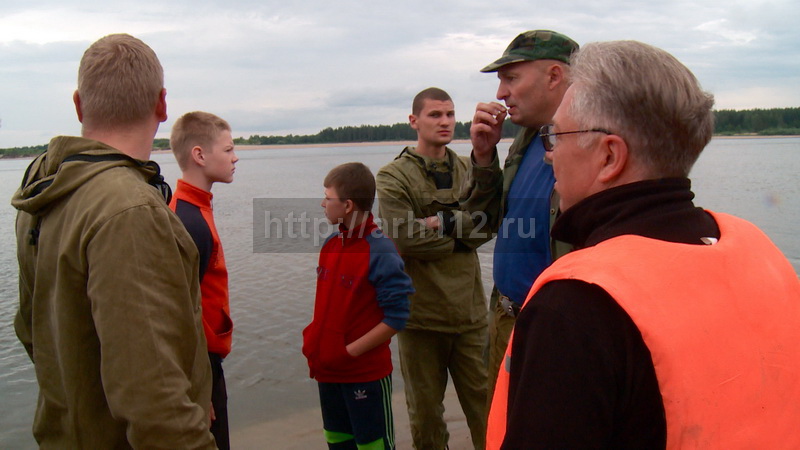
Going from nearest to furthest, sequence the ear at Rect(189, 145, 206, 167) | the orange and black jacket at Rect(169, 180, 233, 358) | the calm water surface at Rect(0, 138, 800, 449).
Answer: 1. the orange and black jacket at Rect(169, 180, 233, 358)
2. the ear at Rect(189, 145, 206, 167)
3. the calm water surface at Rect(0, 138, 800, 449)

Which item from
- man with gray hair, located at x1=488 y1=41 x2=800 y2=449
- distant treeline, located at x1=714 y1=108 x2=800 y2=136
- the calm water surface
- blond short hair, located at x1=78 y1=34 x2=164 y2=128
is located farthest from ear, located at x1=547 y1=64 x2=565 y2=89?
distant treeline, located at x1=714 y1=108 x2=800 y2=136

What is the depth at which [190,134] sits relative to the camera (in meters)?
3.71

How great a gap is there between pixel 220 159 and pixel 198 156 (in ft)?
0.43

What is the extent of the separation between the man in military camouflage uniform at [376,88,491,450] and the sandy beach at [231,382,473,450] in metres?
0.57

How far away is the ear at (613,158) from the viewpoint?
1.47 metres

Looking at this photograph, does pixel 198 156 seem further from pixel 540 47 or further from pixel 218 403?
pixel 540 47

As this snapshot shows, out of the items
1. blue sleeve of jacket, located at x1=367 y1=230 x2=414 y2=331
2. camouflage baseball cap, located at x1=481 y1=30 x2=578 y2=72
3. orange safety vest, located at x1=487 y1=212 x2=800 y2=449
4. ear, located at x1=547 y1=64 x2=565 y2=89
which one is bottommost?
blue sleeve of jacket, located at x1=367 y1=230 x2=414 y2=331

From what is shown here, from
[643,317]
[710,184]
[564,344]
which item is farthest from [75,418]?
[710,184]

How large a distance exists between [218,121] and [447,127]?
179 cm

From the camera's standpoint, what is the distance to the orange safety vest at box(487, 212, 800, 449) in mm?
1204

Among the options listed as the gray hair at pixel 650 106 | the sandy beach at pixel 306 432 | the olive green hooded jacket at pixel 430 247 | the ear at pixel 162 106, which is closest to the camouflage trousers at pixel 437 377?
the olive green hooded jacket at pixel 430 247

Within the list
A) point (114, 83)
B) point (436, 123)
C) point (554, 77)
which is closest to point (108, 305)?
point (114, 83)

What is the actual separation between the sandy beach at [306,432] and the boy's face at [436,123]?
7.97 feet

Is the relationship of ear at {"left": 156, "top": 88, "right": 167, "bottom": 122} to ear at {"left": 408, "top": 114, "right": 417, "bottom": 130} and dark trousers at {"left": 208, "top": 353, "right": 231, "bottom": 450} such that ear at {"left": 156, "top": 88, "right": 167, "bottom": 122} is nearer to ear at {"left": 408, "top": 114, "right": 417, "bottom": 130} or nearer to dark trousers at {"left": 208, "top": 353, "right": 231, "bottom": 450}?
dark trousers at {"left": 208, "top": 353, "right": 231, "bottom": 450}
